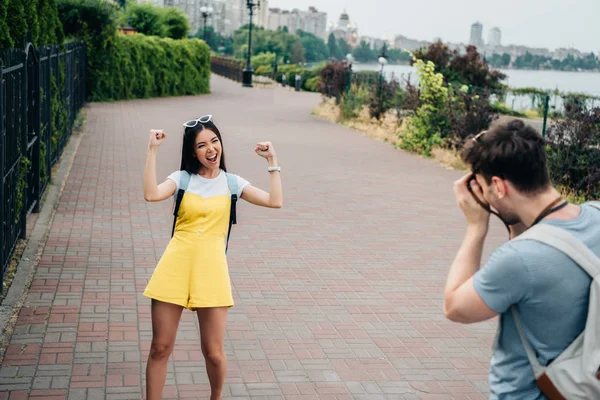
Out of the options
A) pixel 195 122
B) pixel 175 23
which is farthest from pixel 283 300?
pixel 175 23

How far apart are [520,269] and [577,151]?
11.6 metres

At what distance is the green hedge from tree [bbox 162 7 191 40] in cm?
188

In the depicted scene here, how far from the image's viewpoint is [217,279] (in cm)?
416

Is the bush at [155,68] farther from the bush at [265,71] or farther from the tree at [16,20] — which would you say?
the bush at [265,71]

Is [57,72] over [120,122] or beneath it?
over

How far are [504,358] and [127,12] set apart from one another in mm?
36118

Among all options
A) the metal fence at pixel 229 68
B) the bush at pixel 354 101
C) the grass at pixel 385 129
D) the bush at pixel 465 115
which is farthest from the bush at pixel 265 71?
the bush at pixel 465 115

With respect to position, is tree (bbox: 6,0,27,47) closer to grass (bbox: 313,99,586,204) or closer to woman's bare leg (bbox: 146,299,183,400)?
woman's bare leg (bbox: 146,299,183,400)

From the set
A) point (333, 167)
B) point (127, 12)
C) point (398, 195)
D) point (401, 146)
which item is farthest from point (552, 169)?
point (127, 12)

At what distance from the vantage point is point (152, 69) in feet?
107

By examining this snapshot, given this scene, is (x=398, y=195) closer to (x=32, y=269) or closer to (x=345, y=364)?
(x=32, y=269)

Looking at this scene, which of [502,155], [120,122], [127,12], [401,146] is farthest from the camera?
[127,12]

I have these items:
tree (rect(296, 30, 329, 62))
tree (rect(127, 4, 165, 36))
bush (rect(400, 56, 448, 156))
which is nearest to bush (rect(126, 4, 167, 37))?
tree (rect(127, 4, 165, 36))

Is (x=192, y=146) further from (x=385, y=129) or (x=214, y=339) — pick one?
(x=385, y=129)
